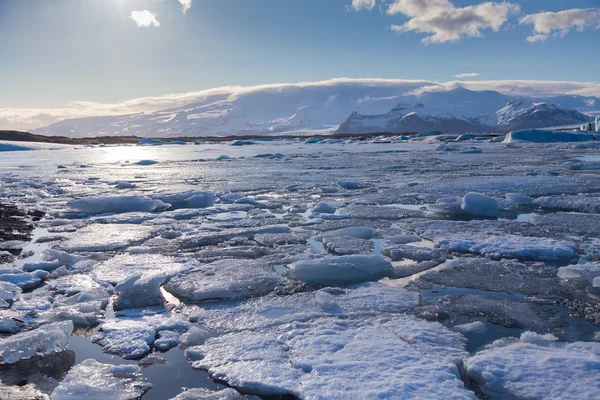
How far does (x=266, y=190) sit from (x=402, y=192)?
8.99 ft

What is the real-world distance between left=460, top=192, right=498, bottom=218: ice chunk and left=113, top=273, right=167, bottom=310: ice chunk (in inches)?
170

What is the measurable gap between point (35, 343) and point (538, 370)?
263cm

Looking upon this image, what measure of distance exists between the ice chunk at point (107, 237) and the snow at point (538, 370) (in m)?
3.74

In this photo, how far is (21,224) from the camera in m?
5.79

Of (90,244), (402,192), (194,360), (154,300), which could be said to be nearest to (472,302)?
(194,360)

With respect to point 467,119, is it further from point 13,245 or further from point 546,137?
point 13,245

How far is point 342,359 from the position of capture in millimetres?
2314

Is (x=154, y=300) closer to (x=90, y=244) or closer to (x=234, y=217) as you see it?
(x=90, y=244)

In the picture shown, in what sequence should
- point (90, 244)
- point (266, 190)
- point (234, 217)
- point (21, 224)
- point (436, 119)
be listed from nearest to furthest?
point (90, 244) < point (21, 224) < point (234, 217) < point (266, 190) < point (436, 119)

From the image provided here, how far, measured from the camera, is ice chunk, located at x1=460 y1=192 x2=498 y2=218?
598 cm

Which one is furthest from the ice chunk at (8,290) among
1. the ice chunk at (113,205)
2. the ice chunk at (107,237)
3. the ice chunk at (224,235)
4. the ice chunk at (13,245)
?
the ice chunk at (113,205)

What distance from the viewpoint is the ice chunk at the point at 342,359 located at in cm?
204

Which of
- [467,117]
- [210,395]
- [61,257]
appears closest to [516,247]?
[210,395]

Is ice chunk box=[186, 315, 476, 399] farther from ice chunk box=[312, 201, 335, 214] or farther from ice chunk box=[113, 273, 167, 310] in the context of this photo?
ice chunk box=[312, 201, 335, 214]
